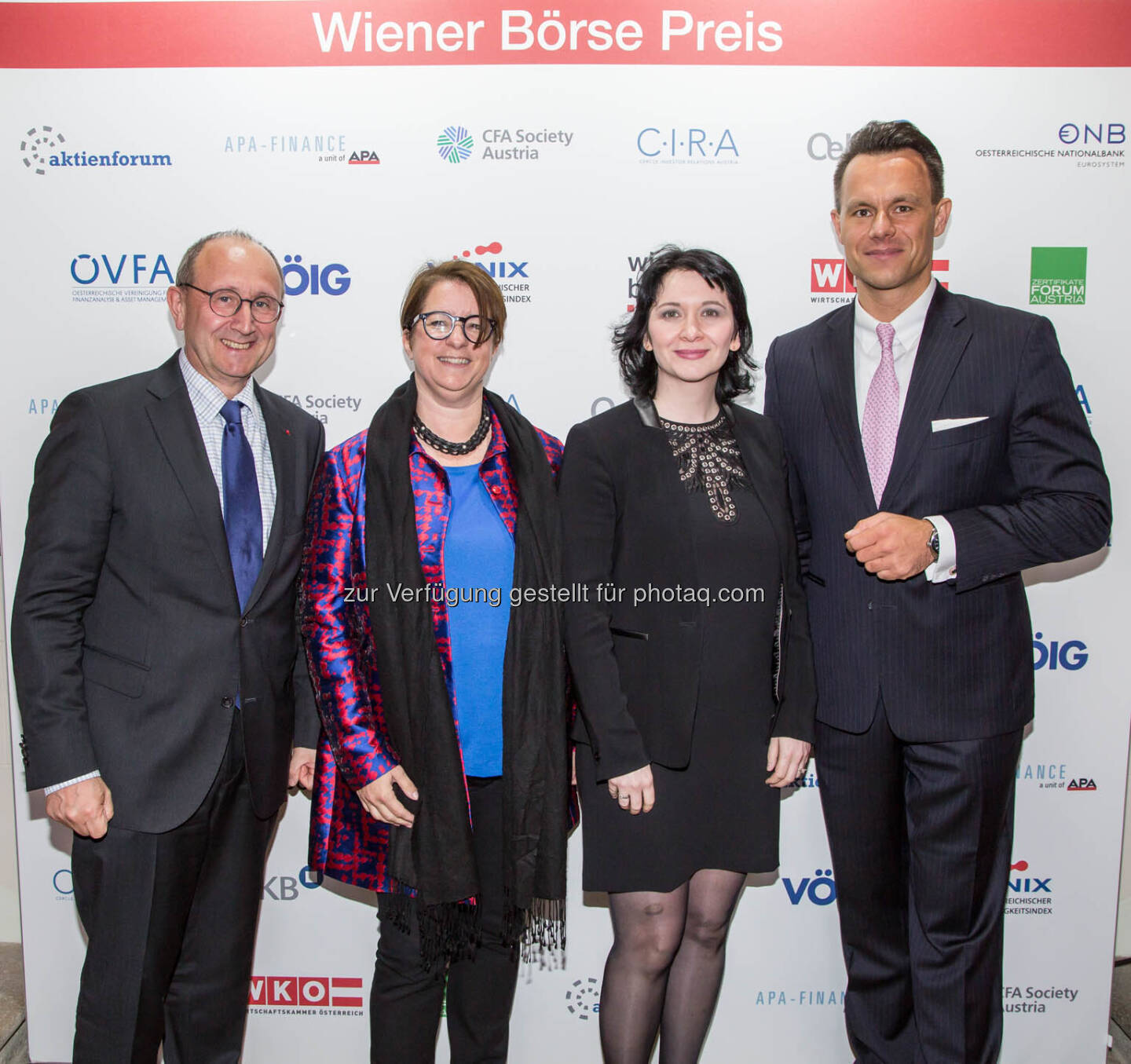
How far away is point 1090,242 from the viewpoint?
259 cm

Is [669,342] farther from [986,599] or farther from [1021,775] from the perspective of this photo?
[1021,775]

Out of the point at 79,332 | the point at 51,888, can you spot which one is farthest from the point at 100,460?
the point at 51,888

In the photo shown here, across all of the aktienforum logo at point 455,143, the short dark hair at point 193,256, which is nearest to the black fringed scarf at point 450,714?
the short dark hair at point 193,256

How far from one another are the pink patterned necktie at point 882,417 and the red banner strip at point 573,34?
36.9 inches

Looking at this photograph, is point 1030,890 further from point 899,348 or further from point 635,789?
point 899,348

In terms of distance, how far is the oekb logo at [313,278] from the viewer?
2.62 m

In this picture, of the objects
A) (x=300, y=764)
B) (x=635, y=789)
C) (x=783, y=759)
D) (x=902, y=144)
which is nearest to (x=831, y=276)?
(x=902, y=144)

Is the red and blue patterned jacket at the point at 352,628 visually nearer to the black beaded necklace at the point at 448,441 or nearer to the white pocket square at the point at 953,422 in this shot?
the black beaded necklace at the point at 448,441

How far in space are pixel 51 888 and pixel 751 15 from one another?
10.3 feet

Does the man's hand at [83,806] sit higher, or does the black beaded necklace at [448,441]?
the black beaded necklace at [448,441]

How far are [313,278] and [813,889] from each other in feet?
7.44

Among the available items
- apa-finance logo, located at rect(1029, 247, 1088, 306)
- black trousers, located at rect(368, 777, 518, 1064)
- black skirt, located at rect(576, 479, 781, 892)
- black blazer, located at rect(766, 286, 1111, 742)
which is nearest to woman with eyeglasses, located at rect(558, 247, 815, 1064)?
black skirt, located at rect(576, 479, 781, 892)

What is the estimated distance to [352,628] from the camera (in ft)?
6.54

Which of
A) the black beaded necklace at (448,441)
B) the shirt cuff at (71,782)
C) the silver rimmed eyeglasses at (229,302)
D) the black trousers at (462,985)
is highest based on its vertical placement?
the silver rimmed eyeglasses at (229,302)
